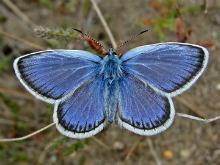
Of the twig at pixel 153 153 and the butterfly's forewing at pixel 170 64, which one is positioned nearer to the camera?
the butterfly's forewing at pixel 170 64

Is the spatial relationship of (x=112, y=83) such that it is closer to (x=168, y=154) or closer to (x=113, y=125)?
(x=113, y=125)

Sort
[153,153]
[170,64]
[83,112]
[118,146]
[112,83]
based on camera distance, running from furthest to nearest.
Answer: [118,146] < [153,153] < [112,83] < [83,112] < [170,64]

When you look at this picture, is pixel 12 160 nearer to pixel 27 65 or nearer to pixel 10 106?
pixel 10 106

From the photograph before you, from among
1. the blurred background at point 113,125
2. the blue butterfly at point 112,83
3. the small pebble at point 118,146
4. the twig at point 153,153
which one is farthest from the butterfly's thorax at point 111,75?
the small pebble at point 118,146

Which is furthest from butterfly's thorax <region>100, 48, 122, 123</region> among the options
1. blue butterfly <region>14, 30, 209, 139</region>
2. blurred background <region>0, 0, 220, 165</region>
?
blurred background <region>0, 0, 220, 165</region>

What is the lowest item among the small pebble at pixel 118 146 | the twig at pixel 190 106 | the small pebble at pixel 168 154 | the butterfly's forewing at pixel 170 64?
the small pebble at pixel 168 154

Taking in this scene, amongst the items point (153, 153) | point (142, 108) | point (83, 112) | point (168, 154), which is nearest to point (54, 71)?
point (83, 112)

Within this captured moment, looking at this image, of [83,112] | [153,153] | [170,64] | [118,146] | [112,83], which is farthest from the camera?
[118,146]

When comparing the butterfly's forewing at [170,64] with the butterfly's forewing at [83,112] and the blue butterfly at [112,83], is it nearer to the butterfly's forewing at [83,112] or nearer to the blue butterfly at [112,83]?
the blue butterfly at [112,83]
